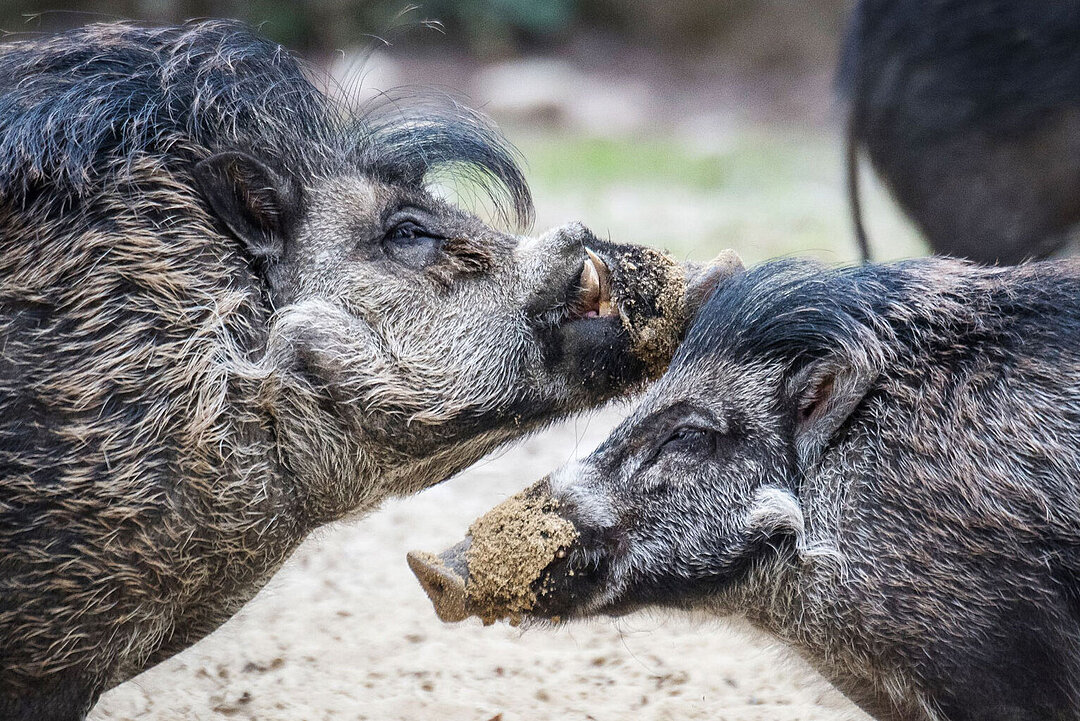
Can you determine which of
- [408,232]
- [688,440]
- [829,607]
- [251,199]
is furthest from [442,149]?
[829,607]

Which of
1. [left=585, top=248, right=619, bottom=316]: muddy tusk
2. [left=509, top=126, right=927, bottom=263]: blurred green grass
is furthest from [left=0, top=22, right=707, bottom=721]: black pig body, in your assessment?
[left=509, top=126, right=927, bottom=263]: blurred green grass

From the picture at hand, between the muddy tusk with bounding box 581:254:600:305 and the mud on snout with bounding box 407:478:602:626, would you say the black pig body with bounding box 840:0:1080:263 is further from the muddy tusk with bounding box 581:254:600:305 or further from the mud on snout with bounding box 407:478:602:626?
the mud on snout with bounding box 407:478:602:626

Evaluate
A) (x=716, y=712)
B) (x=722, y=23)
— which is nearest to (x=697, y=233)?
(x=716, y=712)

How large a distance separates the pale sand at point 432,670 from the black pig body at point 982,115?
2070mm

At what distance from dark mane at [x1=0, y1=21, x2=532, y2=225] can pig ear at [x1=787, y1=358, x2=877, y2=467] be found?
1.01 meters

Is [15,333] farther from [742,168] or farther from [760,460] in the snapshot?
[742,168]

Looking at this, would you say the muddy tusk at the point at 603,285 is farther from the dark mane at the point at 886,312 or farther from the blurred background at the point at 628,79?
the blurred background at the point at 628,79

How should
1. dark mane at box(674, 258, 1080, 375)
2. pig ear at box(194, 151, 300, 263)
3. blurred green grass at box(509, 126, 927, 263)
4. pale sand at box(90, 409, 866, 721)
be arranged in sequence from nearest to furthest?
1. dark mane at box(674, 258, 1080, 375)
2. pig ear at box(194, 151, 300, 263)
3. pale sand at box(90, 409, 866, 721)
4. blurred green grass at box(509, 126, 927, 263)

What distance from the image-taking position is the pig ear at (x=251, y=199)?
9.73 ft

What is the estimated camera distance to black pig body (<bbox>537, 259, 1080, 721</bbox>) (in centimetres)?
255

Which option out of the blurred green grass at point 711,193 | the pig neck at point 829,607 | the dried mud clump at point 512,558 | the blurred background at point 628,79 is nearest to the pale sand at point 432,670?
the pig neck at point 829,607

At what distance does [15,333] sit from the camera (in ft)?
8.79

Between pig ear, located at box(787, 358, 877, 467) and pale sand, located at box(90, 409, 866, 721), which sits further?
pale sand, located at box(90, 409, 866, 721)

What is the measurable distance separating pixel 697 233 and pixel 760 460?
21.8 feet
